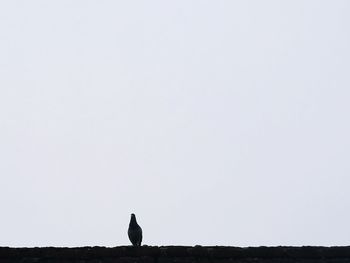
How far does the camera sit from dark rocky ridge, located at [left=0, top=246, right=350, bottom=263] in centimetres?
798

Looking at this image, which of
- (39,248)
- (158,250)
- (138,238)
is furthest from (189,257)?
(138,238)

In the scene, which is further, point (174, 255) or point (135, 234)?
point (135, 234)

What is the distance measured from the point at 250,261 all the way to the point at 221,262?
→ 1.19ft

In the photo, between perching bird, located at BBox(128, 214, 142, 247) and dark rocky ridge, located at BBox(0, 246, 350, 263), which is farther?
perching bird, located at BBox(128, 214, 142, 247)

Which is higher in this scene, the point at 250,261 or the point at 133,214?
the point at 133,214

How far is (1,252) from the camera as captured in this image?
8.01 metres

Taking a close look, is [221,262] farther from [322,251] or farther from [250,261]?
[322,251]

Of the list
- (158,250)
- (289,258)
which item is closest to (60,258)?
(158,250)

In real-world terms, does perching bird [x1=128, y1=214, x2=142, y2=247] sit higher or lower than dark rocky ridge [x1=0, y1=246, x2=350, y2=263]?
higher

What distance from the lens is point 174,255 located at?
8.10 meters

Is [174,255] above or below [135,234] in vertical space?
below

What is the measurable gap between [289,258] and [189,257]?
4.07 feet

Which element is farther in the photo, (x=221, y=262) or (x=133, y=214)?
(x=133, y=214)

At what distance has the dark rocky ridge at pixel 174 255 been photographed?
798cm
